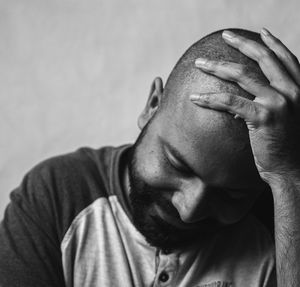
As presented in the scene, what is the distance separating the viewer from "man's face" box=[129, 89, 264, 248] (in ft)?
4.76

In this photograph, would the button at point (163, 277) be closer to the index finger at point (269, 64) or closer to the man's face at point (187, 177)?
the man's face at point (187, 177)

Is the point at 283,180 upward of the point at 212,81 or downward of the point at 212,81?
downward

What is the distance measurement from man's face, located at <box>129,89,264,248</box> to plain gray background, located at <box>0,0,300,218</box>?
0.77m

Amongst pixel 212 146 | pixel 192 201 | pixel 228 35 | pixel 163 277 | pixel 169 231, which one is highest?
pixel 228 35

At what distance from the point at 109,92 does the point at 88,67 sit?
0.37 feet

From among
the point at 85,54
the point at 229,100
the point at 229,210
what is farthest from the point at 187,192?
the point at 85,54

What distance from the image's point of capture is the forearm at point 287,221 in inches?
57.9

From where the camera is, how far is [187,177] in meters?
1.50

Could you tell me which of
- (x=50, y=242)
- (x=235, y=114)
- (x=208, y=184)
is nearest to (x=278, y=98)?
(x=235, y=114)

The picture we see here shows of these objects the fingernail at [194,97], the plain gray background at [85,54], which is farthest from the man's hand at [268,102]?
the plain gray background at [85,54]

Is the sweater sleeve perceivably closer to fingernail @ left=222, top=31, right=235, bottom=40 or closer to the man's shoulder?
the man's shoulder

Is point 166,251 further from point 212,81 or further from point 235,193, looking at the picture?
point 212,81

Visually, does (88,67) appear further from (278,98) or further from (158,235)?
(278,98)

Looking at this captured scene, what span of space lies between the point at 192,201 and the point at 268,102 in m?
0.27
